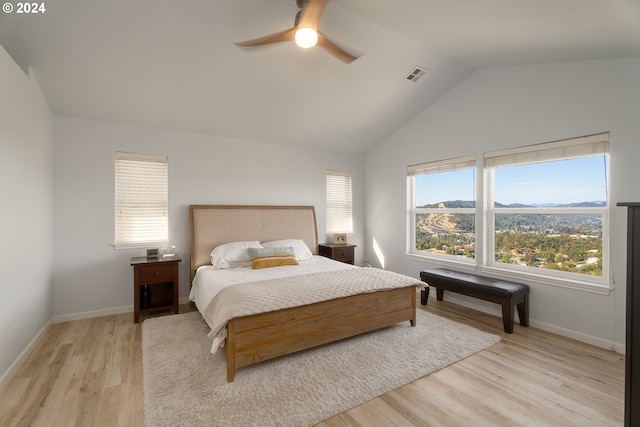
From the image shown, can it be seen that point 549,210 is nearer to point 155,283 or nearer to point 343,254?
point 343,254

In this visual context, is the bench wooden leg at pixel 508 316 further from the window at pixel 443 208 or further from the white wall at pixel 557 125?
the window at pixel 443 208

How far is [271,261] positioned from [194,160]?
1859 millimetres

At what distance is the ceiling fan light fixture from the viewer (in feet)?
7.09

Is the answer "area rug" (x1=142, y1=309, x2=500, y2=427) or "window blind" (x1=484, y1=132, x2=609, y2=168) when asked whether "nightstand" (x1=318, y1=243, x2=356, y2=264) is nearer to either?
"area rug" (x1=142, y1=309, x2=500, y2=427)

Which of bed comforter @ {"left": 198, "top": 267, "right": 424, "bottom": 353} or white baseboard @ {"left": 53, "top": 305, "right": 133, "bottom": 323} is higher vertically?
bed comforter @ {"left": 198, "top": 267, "right": 424, "bottom": 353}

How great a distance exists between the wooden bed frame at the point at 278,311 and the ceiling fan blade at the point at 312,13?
87.5 inches

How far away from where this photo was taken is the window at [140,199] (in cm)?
371

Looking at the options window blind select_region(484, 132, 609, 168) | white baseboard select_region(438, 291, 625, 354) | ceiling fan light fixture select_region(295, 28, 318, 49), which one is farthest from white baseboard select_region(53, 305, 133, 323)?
window blind select_region(484, 132, 609, 168)

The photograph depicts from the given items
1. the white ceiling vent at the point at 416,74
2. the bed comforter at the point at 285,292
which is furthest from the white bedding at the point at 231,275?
the white ceiling vent at the point at 416,74

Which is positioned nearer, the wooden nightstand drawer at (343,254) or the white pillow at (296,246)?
the white pillow at (296,246)

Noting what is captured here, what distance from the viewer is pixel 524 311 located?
10.7 ft

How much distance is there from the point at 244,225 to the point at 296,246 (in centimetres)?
84

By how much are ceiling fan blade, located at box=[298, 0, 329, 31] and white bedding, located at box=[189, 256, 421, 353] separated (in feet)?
6.99

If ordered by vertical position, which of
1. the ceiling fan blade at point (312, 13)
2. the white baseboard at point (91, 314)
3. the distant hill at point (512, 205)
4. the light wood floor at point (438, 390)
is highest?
the ceiling fan blade at point (312, 13)
